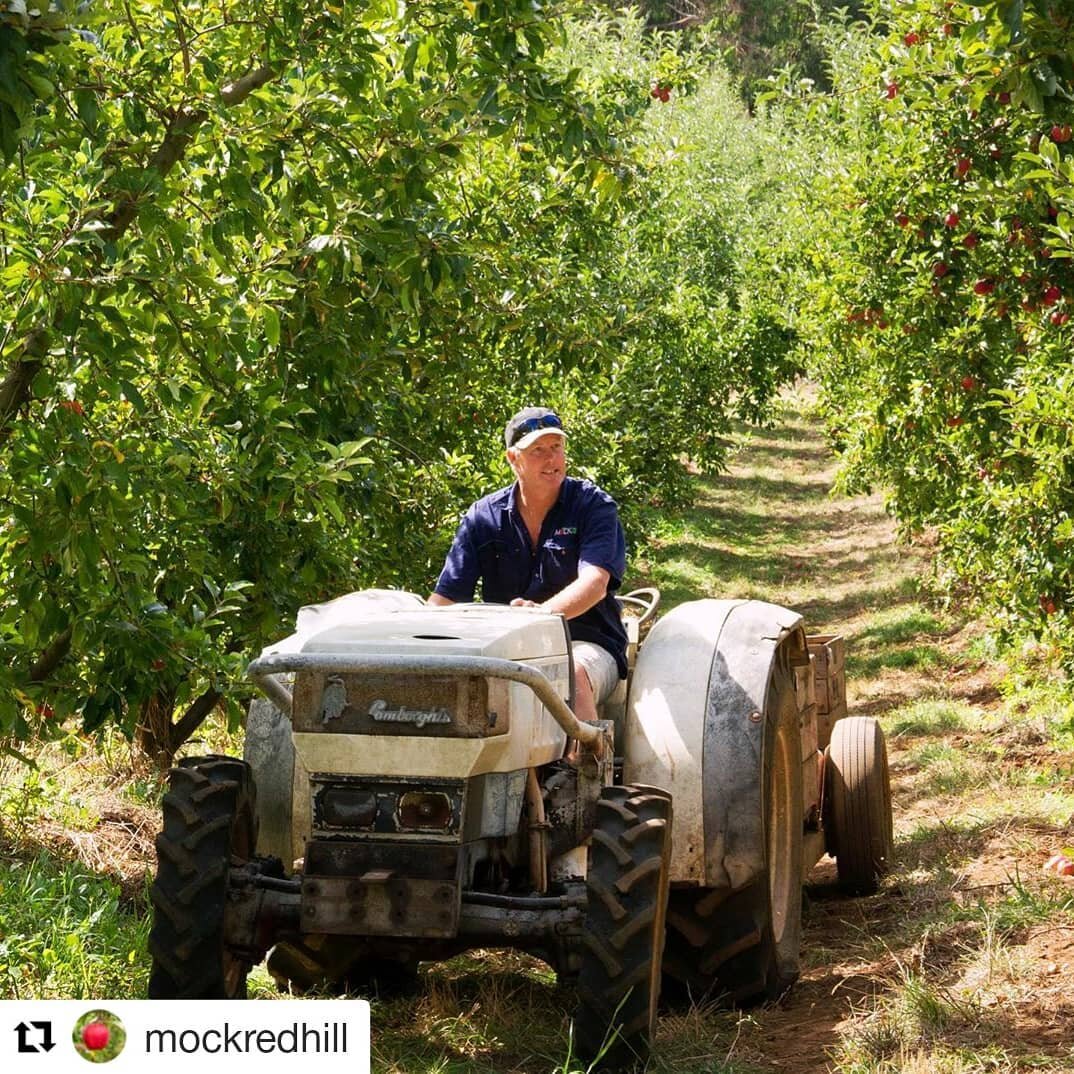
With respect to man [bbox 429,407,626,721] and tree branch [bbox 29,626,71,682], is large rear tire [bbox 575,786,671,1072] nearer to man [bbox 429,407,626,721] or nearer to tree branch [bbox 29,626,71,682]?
man [bbox 429,407,626,721]

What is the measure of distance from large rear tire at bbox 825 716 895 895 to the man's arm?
1892 mm

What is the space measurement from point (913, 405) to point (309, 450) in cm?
640

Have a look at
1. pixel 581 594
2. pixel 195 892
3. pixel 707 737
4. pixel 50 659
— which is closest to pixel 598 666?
pixel 581 594

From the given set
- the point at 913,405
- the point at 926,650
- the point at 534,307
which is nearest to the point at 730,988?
the point at 534,307

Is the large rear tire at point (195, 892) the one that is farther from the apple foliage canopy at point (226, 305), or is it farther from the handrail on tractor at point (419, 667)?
the apple foliage canopy at point (226, 305)

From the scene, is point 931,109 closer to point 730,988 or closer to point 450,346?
point 450,346

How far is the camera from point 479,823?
181 inches

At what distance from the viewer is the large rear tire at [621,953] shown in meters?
4.33

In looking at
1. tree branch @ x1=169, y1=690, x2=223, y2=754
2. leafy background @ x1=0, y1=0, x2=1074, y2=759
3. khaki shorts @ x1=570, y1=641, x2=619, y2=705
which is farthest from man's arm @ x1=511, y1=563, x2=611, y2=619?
tree branch @ x1=169, y1=690, x2=223, y2=754

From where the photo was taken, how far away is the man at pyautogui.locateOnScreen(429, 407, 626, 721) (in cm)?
559

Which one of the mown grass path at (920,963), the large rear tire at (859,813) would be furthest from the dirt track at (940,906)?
the large rear tire at (859,813)

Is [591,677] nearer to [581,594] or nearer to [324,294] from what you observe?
[581,594]

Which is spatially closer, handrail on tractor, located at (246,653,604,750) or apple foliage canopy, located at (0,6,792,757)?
handrail on tractor, located at (246,653,604,750)

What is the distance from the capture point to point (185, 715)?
8227 mm
